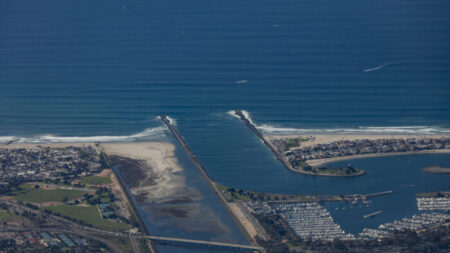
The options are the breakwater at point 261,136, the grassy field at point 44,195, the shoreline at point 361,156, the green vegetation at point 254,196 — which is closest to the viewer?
the green vegetation at point 254,196

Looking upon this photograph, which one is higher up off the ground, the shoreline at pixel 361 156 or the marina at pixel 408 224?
the shoreline at pixel 361 156

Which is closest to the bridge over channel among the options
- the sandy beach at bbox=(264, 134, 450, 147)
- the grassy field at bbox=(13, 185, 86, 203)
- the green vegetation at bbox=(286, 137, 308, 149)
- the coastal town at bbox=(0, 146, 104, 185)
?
the grassy field at bbox=(13, 185, 86, 203)

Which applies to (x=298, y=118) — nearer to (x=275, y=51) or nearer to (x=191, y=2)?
(x=275, y=51)

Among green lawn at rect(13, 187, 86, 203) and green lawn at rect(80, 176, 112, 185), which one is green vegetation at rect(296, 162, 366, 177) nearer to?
green lawn at rect(80, 176, 112, 185)

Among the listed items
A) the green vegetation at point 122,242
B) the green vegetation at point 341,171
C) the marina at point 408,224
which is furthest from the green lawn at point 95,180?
the marina at point 408,224

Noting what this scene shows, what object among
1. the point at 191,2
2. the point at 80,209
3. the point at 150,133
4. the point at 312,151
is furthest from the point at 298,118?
the point at 191,2

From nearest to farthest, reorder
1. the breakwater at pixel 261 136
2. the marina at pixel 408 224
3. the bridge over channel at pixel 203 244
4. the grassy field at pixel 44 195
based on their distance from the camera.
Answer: the bridge over channel at pixel 203 244, the marina at pixel 408 224, the grassy field at pixel 44 195, the breakwater at pixel 261 136

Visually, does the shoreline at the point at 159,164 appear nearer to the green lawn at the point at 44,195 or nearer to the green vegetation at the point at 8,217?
the green lawn at the point at 44,195

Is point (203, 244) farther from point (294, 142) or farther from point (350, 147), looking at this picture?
point (350, 147)
